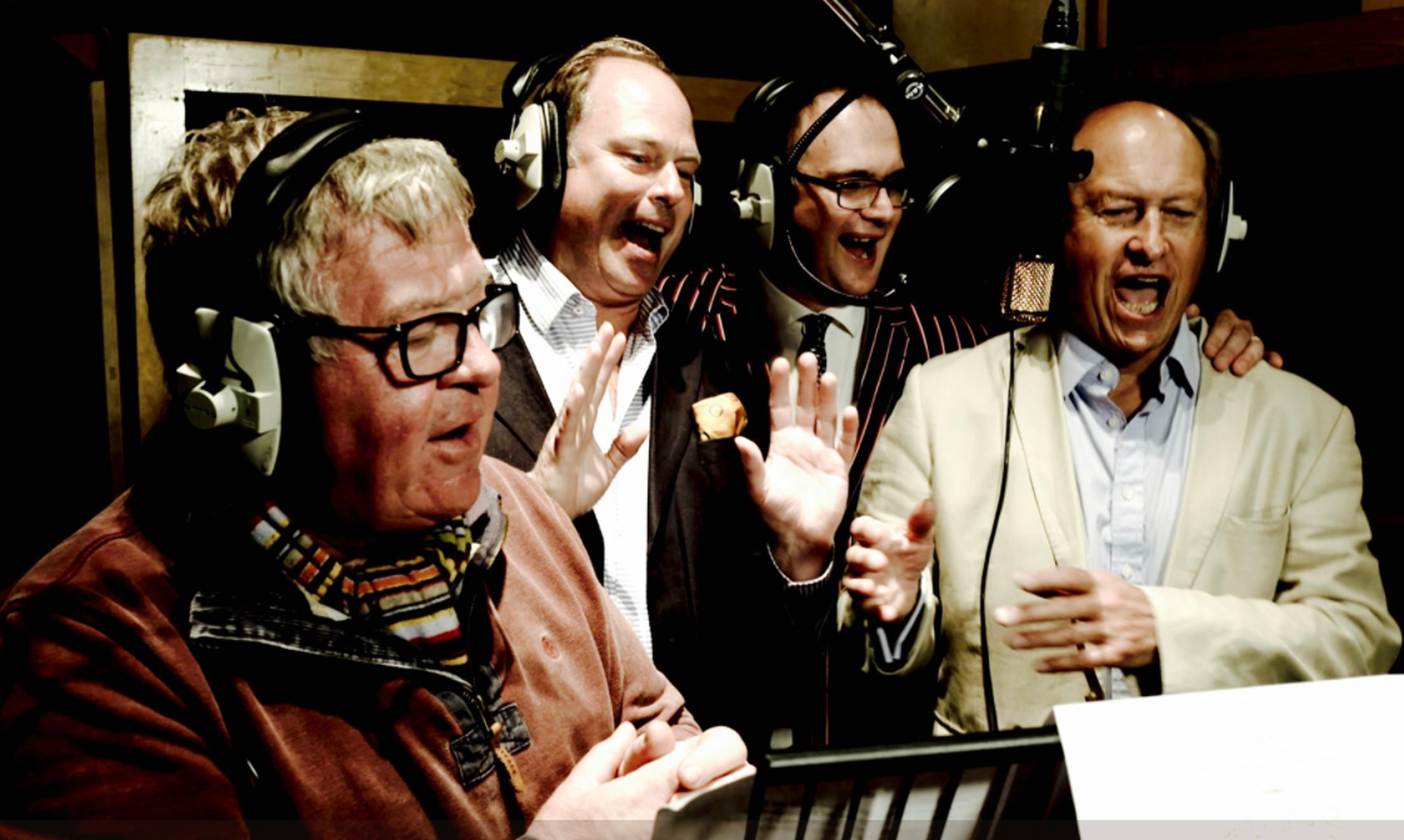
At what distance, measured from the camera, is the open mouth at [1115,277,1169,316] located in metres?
1.65

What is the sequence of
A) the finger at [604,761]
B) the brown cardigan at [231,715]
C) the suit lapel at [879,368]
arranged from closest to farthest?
the brown cardigan at [231,715], the finger at [604,761], the suit lapel at [879,368]

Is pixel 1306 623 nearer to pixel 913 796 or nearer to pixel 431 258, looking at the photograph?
pixel 913 796

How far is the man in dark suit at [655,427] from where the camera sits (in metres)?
1.50

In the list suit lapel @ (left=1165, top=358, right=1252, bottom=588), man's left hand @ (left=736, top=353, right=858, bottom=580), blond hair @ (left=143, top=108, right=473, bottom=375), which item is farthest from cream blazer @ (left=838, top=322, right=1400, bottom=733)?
blond hair @ (left=143, top=108, right=473, bottom=375)

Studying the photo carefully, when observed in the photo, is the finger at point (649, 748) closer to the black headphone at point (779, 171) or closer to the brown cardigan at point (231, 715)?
the brown cardigan at point (231, 715)

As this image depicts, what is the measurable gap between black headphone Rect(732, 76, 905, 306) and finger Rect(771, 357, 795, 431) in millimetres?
178

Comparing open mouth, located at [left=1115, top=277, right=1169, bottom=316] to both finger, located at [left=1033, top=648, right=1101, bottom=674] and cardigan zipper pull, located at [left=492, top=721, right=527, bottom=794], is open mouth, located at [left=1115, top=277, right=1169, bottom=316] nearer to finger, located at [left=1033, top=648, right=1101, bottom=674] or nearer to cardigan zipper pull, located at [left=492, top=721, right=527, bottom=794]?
finger, located at [left=1033, top=648, right=1101, bottom=674]

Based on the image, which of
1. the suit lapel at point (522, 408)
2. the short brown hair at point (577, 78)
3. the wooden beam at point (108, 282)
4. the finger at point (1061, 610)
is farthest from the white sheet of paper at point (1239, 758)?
the wooden beam at point (108, 282)

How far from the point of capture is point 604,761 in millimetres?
1289

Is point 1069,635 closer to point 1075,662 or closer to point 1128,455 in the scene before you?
point 1075,662

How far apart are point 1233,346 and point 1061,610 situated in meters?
0.56

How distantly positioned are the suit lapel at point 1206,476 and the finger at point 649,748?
2.77 feet

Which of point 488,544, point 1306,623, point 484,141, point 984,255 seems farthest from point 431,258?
point 1306,623

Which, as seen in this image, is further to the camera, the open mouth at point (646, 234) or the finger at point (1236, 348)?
the finger at point (1236, 348)
